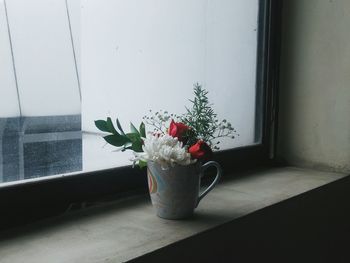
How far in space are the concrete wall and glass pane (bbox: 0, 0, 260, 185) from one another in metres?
0.12

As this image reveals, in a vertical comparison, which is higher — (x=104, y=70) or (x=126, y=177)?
(x=104, y=70)

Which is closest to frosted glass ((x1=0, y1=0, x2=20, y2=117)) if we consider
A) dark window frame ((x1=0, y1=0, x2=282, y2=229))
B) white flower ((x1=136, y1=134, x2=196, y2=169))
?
dark window frame ((x1=0, y1=0, x2=282, y2=229))

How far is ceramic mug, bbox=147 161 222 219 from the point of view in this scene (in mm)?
756

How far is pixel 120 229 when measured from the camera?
76cm

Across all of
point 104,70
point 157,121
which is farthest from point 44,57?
point 157,121

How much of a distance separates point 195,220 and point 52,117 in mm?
379

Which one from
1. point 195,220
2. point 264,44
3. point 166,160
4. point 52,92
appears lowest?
point 195,220

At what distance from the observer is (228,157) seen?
4.06 ft

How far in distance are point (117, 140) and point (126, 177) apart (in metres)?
0.18

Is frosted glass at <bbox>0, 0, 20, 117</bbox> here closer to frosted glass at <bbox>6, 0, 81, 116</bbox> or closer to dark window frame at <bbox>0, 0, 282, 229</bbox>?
frosted glass at <bbox>6, 0, 81, 116</bbox>

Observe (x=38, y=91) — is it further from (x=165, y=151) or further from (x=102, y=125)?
(x=165, y=151)

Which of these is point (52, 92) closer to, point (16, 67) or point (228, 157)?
point (16, 67)

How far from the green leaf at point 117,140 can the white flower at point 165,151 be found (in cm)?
5

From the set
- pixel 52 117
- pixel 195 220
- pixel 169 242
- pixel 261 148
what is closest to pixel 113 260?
pixel 169 242
